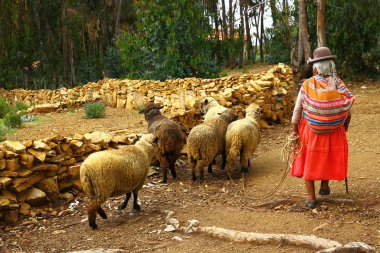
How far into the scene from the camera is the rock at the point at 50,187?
5.81 meters

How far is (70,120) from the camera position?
39.7 ft

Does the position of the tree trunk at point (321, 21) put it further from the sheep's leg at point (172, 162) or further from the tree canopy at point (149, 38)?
the sheep's leg at point (172, 162)

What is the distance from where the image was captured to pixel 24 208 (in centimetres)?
550

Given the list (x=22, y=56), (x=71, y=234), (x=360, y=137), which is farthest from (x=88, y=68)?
(x=71, y=234)

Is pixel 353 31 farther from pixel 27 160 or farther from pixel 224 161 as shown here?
pixel 27 160

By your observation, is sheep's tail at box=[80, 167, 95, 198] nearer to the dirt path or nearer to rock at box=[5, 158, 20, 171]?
the dirt path

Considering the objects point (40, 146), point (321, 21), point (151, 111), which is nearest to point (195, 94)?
point (151, 111)

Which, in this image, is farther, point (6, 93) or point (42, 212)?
point (6, 93)

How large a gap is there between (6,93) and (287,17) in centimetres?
1409

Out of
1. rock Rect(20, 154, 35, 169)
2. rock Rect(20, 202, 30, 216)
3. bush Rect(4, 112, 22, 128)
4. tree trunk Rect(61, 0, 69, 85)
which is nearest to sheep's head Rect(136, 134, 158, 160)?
rock Rect(20, 154, 35, 169)

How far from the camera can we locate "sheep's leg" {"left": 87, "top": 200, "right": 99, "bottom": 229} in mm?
4746

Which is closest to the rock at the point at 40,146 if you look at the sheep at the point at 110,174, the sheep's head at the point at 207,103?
the sheep at the point at 110,174

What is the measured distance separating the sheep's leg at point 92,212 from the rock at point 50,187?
1.24 metres

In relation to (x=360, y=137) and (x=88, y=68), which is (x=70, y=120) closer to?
(x=360, y=137)
